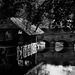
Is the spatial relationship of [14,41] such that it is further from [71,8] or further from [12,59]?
[71,8]

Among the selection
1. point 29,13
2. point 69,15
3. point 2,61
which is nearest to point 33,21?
point 29,13

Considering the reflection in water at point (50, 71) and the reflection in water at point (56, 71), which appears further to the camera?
the reflection in water at point (56, 71)

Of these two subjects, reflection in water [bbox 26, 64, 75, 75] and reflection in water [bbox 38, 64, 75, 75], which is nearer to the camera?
reflection in water [bbox 26, 64, 75, 75]

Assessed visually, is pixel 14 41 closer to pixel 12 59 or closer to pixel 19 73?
pixel 12 59

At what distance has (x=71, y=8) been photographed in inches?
154

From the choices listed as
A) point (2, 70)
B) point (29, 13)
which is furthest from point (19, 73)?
point (29, 13)

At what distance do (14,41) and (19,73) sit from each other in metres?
2.92

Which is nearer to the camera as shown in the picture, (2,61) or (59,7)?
(59,7)

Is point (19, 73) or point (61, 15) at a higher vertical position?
point (61, 15)

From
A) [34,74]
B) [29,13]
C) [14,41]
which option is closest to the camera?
[29,13]

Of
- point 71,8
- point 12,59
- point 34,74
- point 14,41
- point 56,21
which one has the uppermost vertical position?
point 71,8

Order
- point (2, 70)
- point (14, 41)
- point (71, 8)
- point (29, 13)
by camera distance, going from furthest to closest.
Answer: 1. point (14, 41)
2. point (2, 70)
3. point (29, 13)
4. point (71, 8)

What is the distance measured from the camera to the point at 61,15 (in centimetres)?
397

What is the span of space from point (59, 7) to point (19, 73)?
29.9 ft
